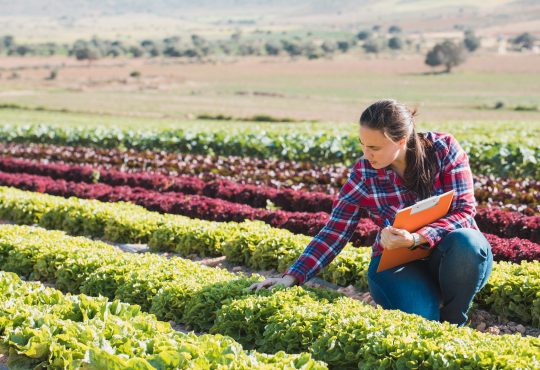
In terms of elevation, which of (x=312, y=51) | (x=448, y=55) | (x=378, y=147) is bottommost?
(x=312, y=51)

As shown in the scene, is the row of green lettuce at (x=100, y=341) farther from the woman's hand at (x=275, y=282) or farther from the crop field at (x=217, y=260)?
the woman's hand at (x=275, y=282)

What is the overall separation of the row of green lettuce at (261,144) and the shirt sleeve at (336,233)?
427 inches

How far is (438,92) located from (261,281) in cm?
5369

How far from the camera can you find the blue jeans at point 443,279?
5461mm

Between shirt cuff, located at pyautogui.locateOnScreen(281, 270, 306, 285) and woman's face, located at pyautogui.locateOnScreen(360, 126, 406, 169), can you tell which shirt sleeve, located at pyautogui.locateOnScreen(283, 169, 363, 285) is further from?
woman's face, located at pyautogui.locateOnScreen(360, 126, 406, 169)

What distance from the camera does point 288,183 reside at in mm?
14344

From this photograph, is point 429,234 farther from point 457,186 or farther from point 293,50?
point 293,50

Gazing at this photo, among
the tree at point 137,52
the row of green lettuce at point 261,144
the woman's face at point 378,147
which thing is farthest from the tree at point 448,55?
the woman's face at point 378,147

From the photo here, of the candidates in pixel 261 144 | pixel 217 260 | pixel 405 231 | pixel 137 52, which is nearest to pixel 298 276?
pixel 405 231

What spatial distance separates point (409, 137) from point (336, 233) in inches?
35.6

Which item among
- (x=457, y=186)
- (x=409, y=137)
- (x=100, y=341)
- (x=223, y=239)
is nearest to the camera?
(x=100, y=341)

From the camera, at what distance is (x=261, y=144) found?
19906mm

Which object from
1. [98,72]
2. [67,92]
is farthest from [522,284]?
[98,72]

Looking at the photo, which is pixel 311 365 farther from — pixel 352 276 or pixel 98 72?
pixel 98 72
